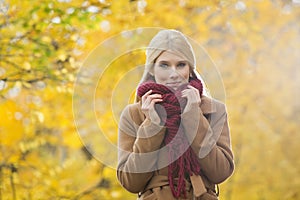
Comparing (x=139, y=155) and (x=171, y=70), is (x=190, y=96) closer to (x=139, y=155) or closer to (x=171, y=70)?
(x=171, y=70)

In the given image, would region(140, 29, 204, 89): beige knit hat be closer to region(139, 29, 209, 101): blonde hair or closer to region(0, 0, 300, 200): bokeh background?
region(139, 29, 209, 101): blonde hair

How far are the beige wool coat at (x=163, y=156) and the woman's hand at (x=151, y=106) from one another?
0.02 m

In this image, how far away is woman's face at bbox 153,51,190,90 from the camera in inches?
77.3

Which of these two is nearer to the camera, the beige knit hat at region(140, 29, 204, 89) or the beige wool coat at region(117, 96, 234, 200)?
the beige wool coat at region(117, 96, 234, 200)

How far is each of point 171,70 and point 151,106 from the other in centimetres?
17

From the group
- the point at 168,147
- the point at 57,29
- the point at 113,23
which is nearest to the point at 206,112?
the point at 168,147

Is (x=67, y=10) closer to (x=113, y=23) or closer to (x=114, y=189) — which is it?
(x=113, y=23)

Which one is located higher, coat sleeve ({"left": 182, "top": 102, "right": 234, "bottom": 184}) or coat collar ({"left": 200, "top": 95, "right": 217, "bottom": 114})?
coat collar ({"left": 200, "top": 95, "right": 217, "bottom": 114})

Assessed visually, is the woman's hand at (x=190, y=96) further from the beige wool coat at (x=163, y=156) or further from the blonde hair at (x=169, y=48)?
the blonde hair at (x=169, y=48)

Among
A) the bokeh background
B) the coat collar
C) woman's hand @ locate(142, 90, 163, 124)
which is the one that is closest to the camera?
woman's hand @ locate(142, 90, 163, 124)

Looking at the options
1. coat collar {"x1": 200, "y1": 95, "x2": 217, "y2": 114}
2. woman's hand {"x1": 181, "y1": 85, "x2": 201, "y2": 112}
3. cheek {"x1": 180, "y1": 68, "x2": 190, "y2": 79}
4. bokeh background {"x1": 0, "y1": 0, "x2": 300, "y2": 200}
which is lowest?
bokeh background {"x1": 0, "y1": 0, "x2": 300, "y2": 200}

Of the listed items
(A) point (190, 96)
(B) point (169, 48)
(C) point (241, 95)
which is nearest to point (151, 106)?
(A) point (190, 96)

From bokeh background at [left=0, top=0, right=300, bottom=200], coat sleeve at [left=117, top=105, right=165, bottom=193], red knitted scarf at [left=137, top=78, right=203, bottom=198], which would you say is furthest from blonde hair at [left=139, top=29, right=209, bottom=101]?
bokeh background at [left=0, top=0, right=300, bottom=200]

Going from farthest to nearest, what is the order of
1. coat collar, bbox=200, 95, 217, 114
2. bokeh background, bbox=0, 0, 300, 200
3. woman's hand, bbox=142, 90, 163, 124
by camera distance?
bokeh background, bbox=0, 0, 300, 200
coat collar, bbox=200, 95, 217, 114
woman's hand, bbox=142, 90, 163, 124
